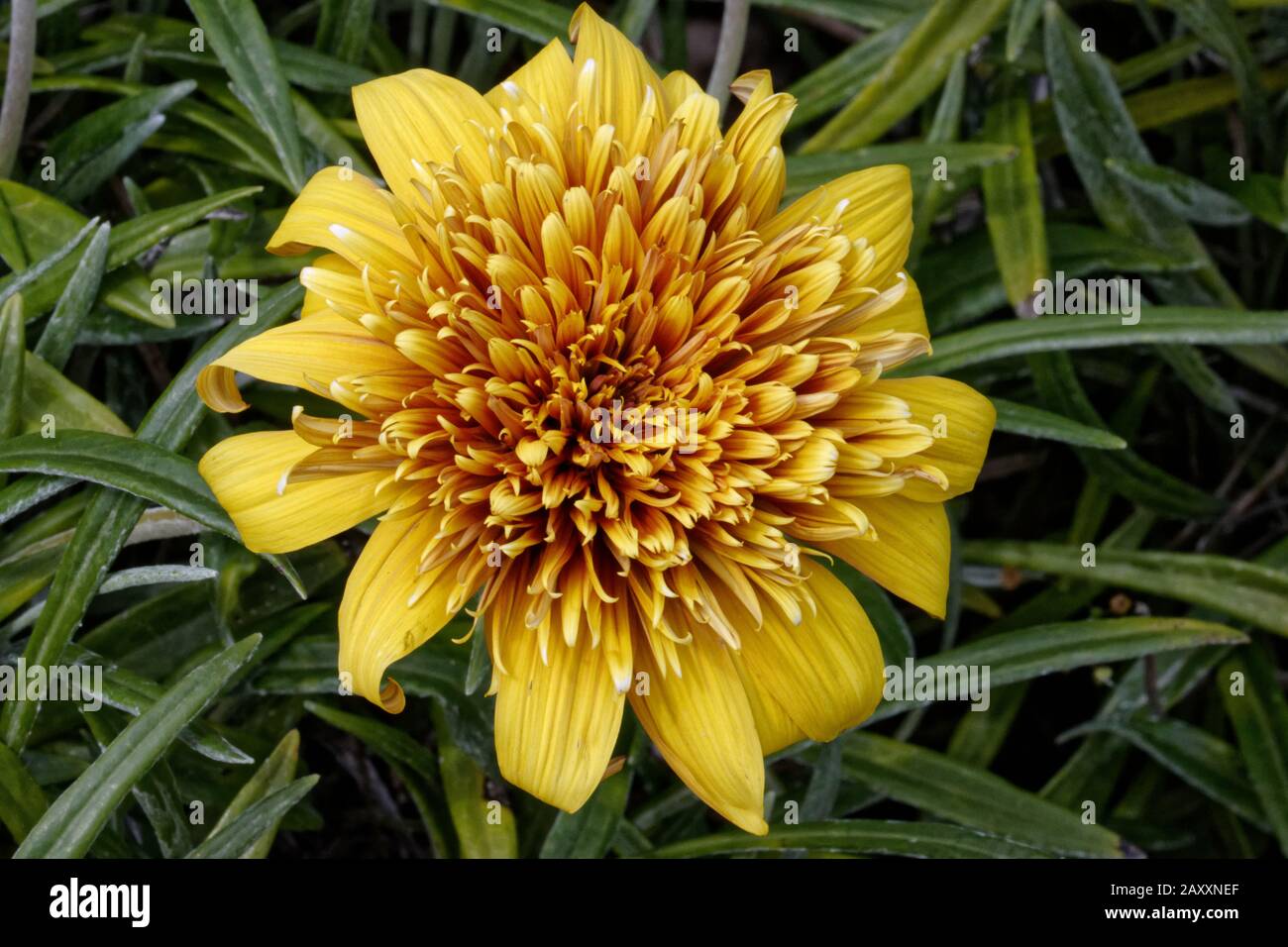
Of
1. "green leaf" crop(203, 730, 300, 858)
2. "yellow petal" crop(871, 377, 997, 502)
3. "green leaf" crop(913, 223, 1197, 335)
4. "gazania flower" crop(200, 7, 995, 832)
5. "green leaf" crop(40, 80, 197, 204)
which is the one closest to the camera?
"gazania flower" crop(200, 7, 995, 832)

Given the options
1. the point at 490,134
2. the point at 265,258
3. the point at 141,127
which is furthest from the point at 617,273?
the point at 141,127

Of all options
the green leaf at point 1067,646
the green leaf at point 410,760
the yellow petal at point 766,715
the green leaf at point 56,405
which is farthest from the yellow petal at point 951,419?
the green leaf at point 56,405

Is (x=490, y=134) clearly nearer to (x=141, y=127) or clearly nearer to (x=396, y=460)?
(x=396, y=460)

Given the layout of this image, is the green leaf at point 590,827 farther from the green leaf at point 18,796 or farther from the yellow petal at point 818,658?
the green leaf at point 18,796

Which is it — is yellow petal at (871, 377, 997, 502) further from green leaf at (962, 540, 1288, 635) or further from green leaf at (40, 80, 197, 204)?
green leaf at (40, 80, 197, 204)

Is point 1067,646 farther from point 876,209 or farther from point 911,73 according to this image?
point 911,73

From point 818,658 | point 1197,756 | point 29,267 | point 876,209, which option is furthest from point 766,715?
point 29,267

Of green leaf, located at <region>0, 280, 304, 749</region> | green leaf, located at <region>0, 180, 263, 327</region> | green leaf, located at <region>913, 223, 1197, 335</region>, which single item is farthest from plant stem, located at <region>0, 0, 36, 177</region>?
green leaf, located at <region>913, 223, 1197, 335</region>

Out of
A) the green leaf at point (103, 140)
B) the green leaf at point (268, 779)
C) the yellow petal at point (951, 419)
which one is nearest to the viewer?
the yellow petal at point (951, 419)
